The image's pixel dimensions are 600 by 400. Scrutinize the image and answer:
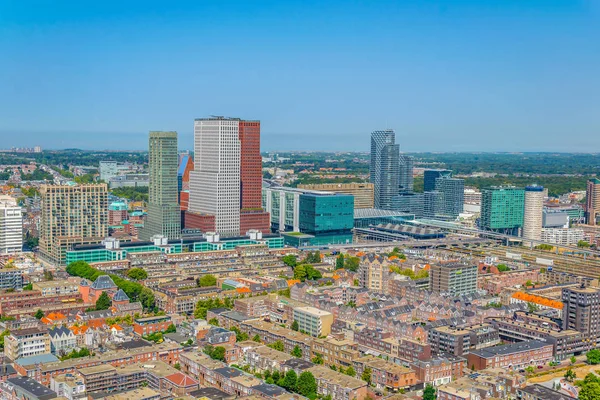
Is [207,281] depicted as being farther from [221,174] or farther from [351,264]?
[221,174]

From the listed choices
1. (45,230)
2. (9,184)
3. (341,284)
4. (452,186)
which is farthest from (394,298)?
(9,184)

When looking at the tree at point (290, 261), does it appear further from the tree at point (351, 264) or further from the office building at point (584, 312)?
the office building at point (584, 312)

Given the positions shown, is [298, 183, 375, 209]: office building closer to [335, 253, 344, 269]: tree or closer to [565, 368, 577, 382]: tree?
[335, 253, 344, 269]: tree

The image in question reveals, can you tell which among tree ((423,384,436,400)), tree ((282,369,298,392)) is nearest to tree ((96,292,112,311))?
tree ((282,369,298,392))

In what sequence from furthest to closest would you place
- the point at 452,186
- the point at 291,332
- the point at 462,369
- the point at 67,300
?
the point at 452,186 < the point at 67,300 < the point at 291,332 < the point at 462,369

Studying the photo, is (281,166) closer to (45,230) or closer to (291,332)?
(45,230)
